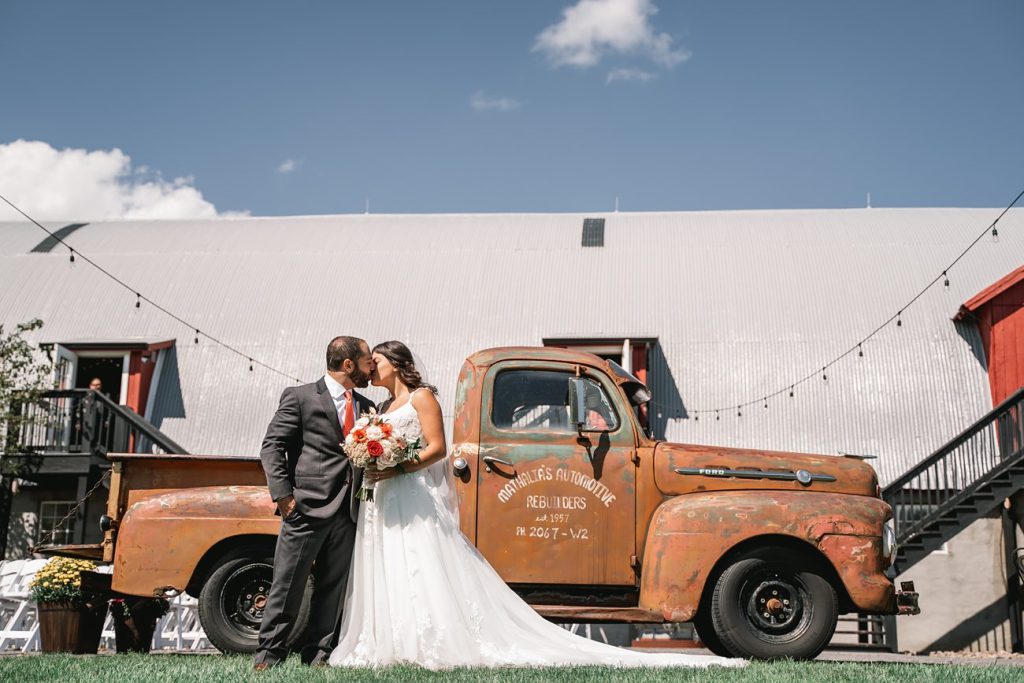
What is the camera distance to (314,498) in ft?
24.2

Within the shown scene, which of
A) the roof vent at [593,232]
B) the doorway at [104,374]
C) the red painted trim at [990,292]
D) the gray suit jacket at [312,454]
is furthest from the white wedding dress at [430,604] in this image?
the doorway at [104,374]

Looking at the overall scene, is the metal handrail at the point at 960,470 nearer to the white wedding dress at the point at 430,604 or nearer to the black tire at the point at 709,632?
the black tire at the point at 709,632

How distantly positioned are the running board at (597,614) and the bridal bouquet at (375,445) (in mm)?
1730

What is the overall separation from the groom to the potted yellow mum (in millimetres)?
4003

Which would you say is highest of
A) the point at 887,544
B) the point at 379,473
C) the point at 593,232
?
the point at 593,232

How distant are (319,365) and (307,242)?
15.0ft

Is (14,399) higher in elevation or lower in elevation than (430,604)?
higher

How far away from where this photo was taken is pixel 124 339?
73.3 ft

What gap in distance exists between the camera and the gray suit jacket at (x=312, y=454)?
7.34m

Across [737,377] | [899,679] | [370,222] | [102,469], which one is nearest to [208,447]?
[102,469]

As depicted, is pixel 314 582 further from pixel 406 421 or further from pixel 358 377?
pixel 358 377

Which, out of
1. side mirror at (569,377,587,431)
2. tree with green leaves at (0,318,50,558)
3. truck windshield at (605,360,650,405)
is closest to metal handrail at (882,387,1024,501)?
truck windshield at (605,360,650,405)

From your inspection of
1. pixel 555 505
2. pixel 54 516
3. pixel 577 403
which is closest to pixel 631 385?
pixel 577 403

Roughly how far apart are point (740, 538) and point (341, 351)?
326 centimetres
